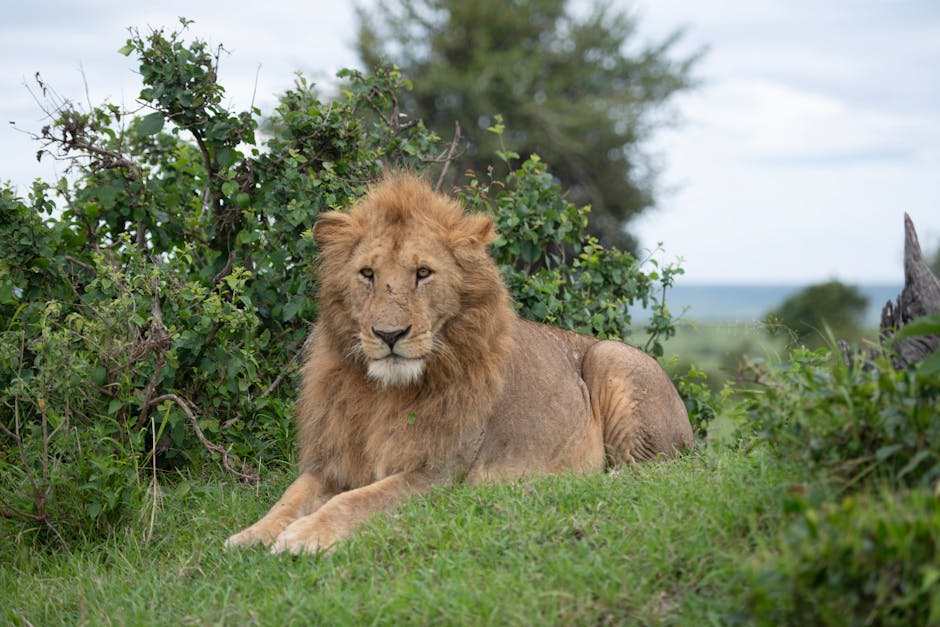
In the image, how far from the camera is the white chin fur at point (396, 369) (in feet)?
14.7

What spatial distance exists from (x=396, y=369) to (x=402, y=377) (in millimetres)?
59

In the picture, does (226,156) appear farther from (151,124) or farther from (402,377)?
(402,377)

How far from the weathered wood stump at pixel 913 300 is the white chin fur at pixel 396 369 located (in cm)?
194

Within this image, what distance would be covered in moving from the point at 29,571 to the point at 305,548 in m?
1.58

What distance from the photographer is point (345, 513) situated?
14.3 ft

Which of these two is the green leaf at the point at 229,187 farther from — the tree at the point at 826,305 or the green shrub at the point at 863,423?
the tree at the point at 826,305

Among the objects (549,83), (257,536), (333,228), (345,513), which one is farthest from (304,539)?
(549,83)

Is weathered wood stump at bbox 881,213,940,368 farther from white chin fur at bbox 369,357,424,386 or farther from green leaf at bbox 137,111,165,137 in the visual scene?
green leaf at bbox 137,111,165,137

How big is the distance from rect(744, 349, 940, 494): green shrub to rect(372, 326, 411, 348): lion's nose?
60.9 inches

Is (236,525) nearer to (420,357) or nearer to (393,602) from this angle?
(420,357)

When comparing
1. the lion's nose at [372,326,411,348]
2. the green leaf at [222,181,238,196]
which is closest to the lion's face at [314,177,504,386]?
the lion's nose at [372,326,411,348]

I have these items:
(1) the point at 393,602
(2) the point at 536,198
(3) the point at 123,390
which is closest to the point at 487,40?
(2) the point at 536,198

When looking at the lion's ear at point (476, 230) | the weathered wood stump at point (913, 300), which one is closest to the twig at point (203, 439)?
the lion's ear at point (476, 230)

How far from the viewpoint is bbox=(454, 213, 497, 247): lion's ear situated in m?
4.82
